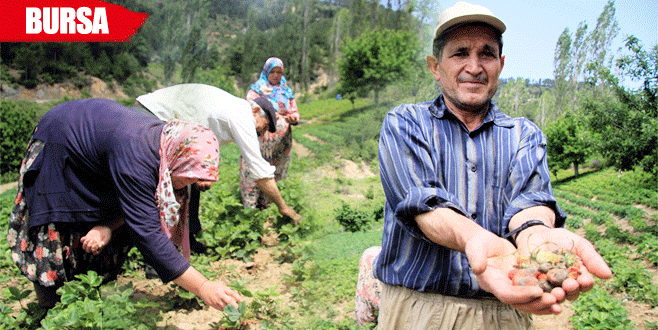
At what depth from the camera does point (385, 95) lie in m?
7.33

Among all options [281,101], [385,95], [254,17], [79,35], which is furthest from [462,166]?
[385,95]

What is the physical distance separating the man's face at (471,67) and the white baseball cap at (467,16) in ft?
0.09

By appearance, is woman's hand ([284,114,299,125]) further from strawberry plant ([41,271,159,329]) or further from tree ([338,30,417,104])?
strawberry plant ([41,271,159,329])

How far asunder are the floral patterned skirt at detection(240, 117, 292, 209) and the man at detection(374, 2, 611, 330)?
124 inches

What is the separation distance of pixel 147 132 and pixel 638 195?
26.7ft

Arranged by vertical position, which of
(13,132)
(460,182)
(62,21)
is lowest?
(13,132)

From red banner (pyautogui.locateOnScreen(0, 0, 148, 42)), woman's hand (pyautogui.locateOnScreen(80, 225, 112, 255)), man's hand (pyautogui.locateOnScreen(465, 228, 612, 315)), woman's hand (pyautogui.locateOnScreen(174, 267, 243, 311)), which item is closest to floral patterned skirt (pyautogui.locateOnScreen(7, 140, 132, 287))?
woman's hand (pyautogui.locateOnScreen(80, 225, 112, 255))

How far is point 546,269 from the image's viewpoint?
2.85 feet

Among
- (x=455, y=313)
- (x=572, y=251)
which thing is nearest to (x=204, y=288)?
(x=455, y=313)

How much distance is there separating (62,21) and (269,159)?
2184 millimetres

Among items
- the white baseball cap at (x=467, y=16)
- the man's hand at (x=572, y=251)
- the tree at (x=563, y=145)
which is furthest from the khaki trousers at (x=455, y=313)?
the tree at (x=563, y=145)

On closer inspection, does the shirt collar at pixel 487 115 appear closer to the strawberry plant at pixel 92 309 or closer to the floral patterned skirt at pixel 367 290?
the floral patterned skirt at pixel 367 290

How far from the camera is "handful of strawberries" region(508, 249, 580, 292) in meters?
0.84

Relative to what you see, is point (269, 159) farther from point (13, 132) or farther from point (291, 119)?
point (13, 132)
